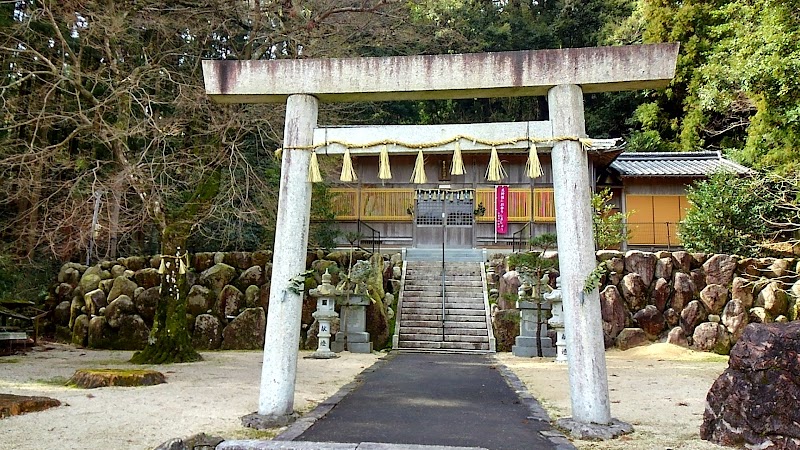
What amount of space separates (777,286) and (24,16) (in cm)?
1621

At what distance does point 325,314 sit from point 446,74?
7.58m

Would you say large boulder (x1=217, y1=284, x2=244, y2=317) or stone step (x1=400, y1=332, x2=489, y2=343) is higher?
large boulder (x1=217, y1=284, x2=244, y2=317)

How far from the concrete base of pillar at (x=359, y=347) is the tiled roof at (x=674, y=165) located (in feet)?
31.5

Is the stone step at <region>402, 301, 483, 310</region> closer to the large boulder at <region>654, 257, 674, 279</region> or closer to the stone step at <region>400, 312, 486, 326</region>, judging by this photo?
the stone step at <region>400, 312, 486, 326</region>

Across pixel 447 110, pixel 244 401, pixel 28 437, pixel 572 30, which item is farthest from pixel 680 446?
pixel 572 30

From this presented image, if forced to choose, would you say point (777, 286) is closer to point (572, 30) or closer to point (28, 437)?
point (28, 437)

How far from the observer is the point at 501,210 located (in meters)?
16.7

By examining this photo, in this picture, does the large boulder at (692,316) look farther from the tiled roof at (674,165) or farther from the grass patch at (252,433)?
the grass patch at (252,433)

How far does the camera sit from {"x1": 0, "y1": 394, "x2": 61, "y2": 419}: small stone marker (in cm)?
556

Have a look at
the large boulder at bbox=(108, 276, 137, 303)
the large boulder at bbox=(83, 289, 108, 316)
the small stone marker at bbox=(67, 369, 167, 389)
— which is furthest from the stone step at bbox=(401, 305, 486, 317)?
the large boulder at bbox=(83, 289, 108, 316)

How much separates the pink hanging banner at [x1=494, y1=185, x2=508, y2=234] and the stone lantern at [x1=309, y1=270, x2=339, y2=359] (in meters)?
6.27

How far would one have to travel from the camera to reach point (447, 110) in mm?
24438

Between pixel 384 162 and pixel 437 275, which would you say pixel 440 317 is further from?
pixel 384 162

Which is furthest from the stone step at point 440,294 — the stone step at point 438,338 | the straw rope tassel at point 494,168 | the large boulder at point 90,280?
the straw rope tassel at point 494,168
